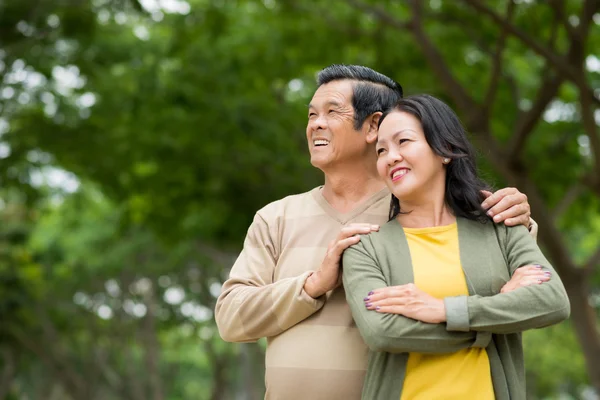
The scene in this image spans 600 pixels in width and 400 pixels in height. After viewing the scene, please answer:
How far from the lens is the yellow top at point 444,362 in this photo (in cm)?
305

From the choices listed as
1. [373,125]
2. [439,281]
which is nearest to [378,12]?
[373,125]

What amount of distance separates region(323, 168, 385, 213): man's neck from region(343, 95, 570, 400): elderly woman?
0.36 metres

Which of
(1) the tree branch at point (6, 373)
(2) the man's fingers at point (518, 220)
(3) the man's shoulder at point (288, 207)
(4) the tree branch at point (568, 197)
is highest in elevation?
(2) the man's fingers at point (518, 220)

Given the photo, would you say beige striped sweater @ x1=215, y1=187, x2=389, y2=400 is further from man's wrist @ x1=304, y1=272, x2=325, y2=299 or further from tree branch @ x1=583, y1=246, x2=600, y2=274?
tree branch @ x1=583, y1=246, x2=600, y2=274

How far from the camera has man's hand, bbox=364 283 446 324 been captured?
3.00 m

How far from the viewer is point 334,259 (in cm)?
330

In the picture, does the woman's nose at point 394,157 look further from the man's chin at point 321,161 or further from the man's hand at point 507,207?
the man's chin at point 321,161

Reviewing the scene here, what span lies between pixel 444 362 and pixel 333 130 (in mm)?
1061

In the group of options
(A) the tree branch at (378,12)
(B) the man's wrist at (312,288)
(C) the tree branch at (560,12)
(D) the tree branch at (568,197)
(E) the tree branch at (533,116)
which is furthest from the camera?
(D) the tree branch at (568,197)

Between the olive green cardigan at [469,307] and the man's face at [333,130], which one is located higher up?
the man's face at [333,130]

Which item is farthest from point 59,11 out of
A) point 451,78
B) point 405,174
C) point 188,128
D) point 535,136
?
point 405,174

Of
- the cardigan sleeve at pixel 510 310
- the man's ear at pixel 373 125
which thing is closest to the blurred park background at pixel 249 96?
the man's ear at pixel 373 125

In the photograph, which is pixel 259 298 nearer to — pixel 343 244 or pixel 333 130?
pixel 343 244

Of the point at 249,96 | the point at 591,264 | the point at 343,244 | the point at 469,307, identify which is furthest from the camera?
the point at 249,96
